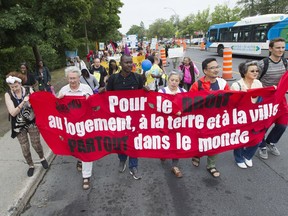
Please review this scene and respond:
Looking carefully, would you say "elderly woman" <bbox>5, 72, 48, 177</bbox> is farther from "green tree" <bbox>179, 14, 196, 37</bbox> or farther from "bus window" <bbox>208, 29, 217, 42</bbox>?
"green tree" <bbox>179, 14, 196, 37</bbox>

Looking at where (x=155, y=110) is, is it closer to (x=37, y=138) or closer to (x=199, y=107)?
(x=199, y=107)

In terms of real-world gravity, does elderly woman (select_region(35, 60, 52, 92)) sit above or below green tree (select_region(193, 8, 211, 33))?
below

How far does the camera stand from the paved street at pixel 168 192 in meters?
3.17

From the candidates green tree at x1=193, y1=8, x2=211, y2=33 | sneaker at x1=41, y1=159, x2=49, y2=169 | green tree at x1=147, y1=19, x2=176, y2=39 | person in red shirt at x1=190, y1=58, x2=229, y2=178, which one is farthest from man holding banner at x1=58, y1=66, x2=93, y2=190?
green tree at x1=147, y1=19, x2=176, y2=39

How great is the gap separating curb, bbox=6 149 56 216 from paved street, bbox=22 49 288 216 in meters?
0.07

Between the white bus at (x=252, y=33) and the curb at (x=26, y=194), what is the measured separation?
17.5m

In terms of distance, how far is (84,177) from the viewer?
3752 millimetres

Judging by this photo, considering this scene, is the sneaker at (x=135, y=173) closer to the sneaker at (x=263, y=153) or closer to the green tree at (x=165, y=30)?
the sneaker at (x=263, y=153)

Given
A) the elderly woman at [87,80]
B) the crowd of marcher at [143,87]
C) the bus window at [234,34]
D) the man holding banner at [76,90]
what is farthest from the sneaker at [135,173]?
the bus window at [234,34]

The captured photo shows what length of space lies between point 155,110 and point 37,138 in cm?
196

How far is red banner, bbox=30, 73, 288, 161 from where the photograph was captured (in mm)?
3566

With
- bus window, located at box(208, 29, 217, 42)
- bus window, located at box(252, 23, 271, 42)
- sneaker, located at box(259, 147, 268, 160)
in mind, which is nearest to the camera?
sneaker, located at box(259, 147, 268, 160)

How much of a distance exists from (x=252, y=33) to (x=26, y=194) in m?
21.0

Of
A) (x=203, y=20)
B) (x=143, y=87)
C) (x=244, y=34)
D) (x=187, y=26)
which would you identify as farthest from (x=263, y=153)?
(x=187, y=26)
